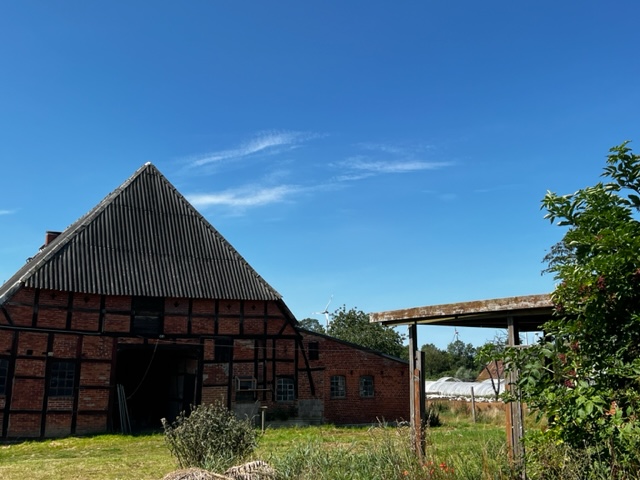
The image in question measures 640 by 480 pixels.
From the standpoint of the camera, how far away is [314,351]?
73.0 ft

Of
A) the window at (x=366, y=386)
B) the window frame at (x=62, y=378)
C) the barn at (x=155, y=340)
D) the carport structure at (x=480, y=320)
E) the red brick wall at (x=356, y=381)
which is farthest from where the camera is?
the window at (x=366, y=386)

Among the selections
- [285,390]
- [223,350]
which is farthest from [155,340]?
[285,390]

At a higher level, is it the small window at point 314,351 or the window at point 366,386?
the small window at point 314,351

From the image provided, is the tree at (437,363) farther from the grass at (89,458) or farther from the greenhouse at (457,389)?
the grass at (89,458)

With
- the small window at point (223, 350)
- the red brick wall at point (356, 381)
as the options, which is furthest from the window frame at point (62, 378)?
the red brick wall at point (356, 381)

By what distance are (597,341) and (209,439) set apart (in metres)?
6.07

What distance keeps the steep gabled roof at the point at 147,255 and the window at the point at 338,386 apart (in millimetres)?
3879

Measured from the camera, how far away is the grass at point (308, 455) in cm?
595

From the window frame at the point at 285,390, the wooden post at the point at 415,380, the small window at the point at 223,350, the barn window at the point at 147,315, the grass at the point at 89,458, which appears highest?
the barn window at the point at 147,315

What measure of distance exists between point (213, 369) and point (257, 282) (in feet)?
11.0

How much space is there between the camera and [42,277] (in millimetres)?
17688

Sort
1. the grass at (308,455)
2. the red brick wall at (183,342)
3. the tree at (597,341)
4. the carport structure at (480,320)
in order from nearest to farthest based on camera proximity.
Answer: the tree at (597,341) < the grass at (308,455) < the carport structure at (480,320) < the red brick wall at (183,342)

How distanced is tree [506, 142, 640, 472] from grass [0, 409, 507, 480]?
1239 mm

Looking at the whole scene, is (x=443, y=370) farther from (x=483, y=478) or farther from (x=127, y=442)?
(x=483, y=478)
